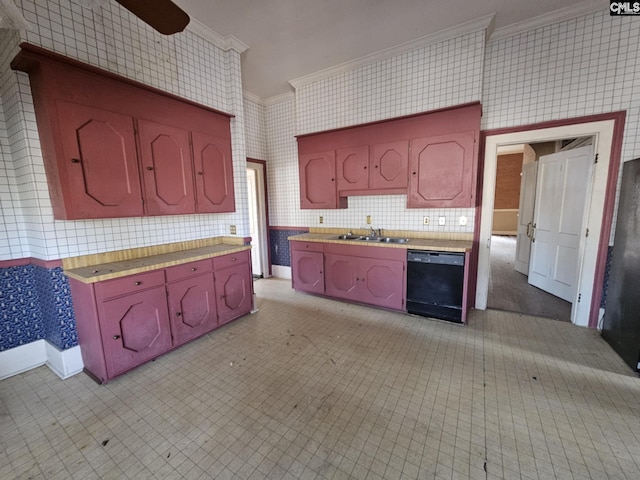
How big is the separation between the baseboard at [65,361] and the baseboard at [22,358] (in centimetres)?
14

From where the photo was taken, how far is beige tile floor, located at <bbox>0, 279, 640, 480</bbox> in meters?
1.44

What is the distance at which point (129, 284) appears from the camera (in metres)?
2.16

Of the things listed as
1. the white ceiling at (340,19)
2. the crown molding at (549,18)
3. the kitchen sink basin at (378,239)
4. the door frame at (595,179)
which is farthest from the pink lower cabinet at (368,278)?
the crown molding at (549,18)

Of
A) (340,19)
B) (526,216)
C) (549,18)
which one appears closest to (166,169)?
(340,19)

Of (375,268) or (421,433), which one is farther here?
(375,268)

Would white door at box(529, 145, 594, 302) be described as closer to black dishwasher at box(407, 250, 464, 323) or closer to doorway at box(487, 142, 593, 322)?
doorway at box(487, 142, 593, 322)

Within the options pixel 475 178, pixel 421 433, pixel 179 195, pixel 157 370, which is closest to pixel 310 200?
pixel 179 195

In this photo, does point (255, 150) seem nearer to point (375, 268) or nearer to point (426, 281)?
point (375, 268)

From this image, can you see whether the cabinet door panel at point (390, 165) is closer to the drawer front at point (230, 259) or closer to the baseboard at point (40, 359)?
the drawer front at point (230, 259)

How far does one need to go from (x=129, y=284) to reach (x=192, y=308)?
66 cm

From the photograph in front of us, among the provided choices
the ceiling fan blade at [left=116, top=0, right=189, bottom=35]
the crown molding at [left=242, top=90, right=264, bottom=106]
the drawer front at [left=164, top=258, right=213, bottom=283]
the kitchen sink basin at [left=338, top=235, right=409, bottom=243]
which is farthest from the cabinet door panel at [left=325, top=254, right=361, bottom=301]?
the crown molding at [left=242, top=90, right=264, bottom=106]

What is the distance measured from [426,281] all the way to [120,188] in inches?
126

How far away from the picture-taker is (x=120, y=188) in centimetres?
224

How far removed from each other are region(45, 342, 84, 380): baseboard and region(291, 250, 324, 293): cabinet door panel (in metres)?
2.53
